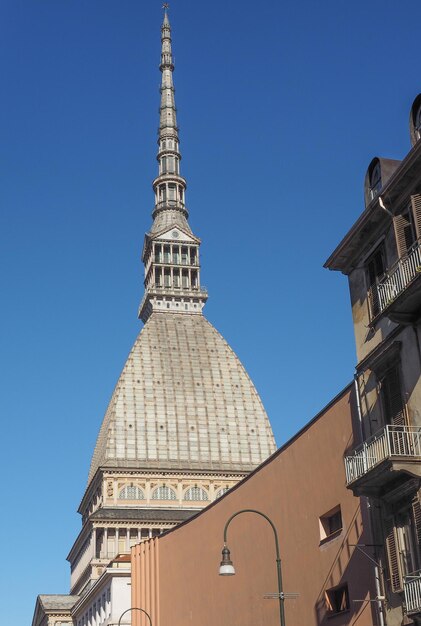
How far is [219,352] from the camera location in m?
155

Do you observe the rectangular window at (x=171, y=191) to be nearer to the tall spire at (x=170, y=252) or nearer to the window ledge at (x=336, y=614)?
the tall spire at (x=170, y=252)

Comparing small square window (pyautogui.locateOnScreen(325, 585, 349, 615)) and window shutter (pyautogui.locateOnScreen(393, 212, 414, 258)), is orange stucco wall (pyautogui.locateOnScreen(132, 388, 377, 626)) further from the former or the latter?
window shutter (pyautogui.locateOnScreen(393, 212, 414, 258))

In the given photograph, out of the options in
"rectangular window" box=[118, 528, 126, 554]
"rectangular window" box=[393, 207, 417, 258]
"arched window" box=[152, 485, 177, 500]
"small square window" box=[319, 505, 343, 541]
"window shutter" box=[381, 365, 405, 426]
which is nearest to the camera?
"window shutter" box=[381, 365, 405, 426]

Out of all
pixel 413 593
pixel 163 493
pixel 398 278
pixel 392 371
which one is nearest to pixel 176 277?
pixel 163 493

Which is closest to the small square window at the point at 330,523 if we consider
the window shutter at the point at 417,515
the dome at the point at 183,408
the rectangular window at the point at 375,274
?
the window shutter at the point at 417,515

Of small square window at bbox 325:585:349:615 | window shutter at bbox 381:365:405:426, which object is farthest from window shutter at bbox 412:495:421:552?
small square window at bbox 325:585:349:615

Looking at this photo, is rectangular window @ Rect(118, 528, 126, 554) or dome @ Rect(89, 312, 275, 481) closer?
rectangular window @ Rect(118, 528, 126, 554)

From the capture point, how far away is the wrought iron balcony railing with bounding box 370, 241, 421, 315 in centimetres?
2781

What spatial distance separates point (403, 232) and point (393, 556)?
9714 millimetres

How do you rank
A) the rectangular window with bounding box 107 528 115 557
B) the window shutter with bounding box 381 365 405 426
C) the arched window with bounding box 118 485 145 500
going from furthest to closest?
1. the arched window with bounding box 118 485 145 500
2. the rectangular window with bounding box 107 528 115 557
3. the window shutter with bounding box 381 365 405 426

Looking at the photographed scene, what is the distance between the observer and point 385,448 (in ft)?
90.3

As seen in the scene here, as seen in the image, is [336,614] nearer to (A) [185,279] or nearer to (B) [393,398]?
(B) [393,398]

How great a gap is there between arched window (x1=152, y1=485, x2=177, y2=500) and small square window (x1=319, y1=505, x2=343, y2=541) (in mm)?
97604

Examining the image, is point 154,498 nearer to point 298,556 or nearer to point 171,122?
point 171,122
